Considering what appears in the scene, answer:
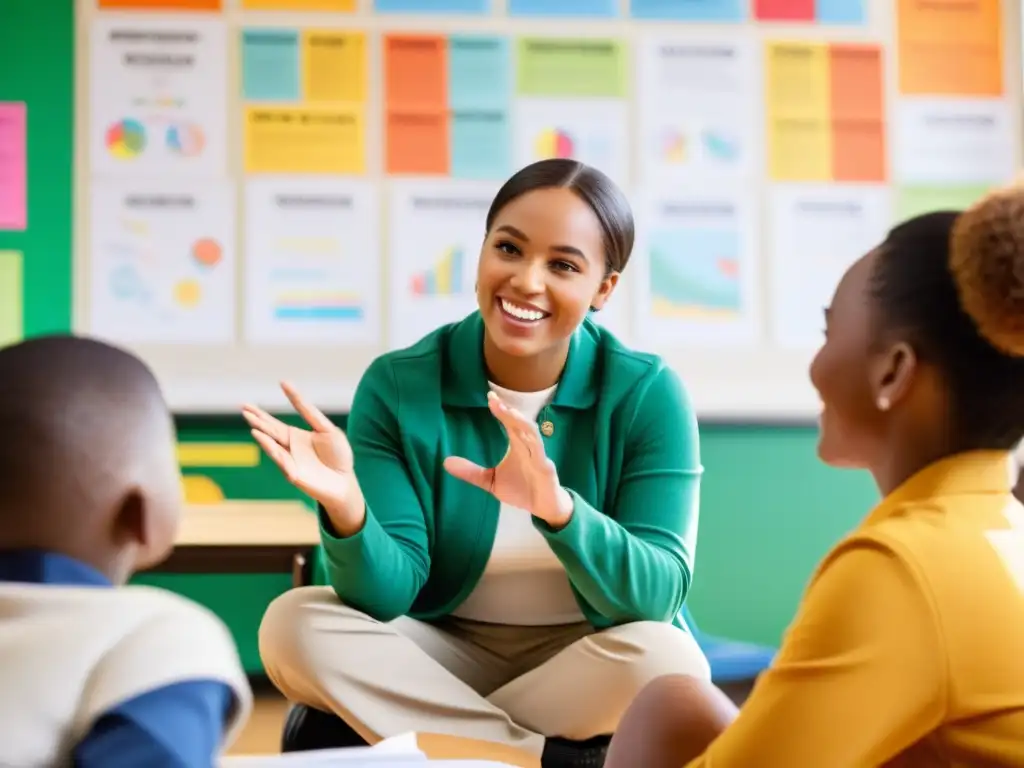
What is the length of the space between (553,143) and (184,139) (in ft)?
3.24

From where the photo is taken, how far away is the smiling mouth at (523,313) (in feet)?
5.08

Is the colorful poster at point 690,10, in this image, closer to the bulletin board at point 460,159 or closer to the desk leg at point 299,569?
the bulletin board at point 460,159

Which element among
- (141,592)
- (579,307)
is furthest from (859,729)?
(579,307)

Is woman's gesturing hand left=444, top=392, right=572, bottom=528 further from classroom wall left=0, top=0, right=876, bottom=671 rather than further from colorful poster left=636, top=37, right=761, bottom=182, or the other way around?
colorful poster left=636, top=37, right=761, bottom=182

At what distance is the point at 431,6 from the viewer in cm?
290

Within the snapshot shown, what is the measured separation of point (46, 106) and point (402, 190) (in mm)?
959

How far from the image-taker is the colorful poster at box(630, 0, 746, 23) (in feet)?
9.73

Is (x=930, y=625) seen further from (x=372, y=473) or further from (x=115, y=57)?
(x=115, y=57)

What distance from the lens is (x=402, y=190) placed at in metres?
2.90

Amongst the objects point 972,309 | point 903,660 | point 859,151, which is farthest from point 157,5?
point 903,660

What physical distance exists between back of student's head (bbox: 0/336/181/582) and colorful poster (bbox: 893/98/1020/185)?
2752 mm

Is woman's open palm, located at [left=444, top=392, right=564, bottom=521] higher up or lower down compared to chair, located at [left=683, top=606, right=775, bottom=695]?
higher up

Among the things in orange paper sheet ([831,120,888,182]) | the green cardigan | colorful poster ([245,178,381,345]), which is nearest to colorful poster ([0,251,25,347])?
colorful poster ([245,178,381,345])

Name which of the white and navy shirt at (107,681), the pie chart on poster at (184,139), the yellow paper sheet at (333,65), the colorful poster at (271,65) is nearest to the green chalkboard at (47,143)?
the pie chart on poster at (184,139)
